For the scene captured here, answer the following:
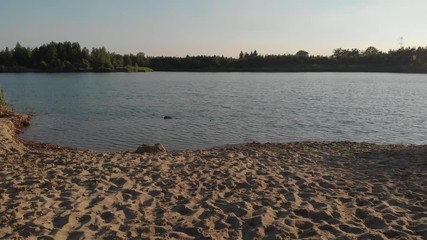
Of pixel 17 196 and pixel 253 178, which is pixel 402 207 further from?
pixel 17 196

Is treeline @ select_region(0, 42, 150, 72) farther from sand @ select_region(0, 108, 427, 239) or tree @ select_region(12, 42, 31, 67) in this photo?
sand @ select_region(0, 108, 427, 239)

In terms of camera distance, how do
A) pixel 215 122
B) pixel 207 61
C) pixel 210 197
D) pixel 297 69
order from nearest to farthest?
pixel 210 197 < pixel 215 122 < pixel 297 69 < pixel 207 61

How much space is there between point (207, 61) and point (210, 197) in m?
150

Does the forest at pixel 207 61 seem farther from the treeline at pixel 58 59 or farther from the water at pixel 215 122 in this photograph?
the water at pixel 215 122

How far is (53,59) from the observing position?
135m

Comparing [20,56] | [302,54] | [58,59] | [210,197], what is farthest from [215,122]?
[302,54]

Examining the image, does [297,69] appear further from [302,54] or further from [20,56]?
[20,56]

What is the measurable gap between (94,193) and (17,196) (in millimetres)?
1551

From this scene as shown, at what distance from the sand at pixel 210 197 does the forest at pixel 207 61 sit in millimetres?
127298

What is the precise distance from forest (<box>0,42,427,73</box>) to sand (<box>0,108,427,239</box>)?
12730 centimetres

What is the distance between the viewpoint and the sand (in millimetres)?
7039

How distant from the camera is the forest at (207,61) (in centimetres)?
13100

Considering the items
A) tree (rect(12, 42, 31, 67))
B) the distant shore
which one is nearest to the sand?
the distant shore

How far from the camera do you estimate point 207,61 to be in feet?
514
